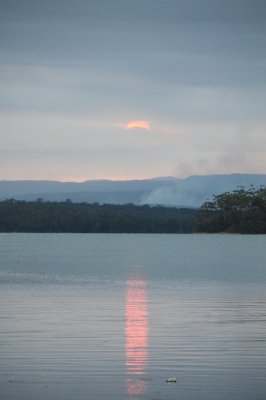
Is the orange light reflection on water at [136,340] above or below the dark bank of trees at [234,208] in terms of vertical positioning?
below

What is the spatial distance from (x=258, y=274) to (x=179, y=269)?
8.72 m

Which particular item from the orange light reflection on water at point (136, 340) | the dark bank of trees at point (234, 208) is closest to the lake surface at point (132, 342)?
the orange light reflection on water at point (136, 340)

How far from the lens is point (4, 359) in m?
22.2

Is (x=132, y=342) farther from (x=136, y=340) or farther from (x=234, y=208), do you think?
(x=234, y=208)

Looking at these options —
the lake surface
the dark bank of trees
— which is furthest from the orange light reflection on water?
the dark bank of trees

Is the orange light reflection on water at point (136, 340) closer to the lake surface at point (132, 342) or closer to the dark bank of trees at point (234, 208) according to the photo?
the lake surface at point (132, 342)

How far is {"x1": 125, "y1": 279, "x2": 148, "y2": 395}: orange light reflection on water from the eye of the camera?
1931 centimetres

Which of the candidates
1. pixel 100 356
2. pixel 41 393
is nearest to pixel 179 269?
pixel 100 356

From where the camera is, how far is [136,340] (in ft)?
85.1

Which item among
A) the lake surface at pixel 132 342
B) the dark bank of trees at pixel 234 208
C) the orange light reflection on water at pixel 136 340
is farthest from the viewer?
the dark bank of trees at pixel 234 208

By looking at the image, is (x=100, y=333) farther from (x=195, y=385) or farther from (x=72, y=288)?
(x=72, y=288)

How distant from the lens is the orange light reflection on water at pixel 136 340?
19.3 m

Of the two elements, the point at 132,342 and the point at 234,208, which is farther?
the point at 234,208

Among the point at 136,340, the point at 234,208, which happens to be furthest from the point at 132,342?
the point at 234,208
